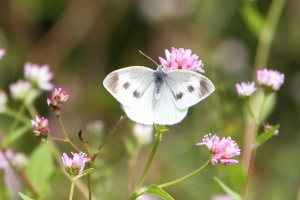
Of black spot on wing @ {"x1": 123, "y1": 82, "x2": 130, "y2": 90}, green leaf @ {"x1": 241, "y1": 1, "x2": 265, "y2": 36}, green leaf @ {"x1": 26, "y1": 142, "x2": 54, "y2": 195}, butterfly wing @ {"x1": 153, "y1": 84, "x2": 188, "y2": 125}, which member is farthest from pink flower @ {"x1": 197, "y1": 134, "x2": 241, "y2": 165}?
green leaf @ {"x1": 241, "y1": 1, "x2": 265, "y2": 36}

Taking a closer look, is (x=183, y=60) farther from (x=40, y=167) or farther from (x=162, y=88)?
(x=40, y=167)

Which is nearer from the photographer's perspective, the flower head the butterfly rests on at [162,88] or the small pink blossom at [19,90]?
the flower head the butterfly rests on at [162,88]

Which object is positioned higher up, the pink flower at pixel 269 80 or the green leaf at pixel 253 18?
the green leaf at pixel 253 18

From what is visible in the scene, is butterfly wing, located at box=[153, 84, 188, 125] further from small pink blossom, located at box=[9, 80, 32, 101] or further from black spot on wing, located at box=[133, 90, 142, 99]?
small pink blossom, located at box=[9, 80, 32, 101]

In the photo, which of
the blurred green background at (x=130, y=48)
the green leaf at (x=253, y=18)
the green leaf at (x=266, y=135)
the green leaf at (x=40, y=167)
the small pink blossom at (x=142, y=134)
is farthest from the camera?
the blurred green background at (x=130, y=48)

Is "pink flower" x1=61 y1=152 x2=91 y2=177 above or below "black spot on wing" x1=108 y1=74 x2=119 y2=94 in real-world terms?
below

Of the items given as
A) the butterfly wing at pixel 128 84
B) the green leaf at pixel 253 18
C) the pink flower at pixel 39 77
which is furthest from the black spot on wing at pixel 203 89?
the green leaf at pixel 253 18

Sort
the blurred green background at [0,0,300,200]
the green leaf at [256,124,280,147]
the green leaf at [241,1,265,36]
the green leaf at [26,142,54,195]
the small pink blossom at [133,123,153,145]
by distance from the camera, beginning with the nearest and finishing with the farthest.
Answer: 1. the green leaf at [256,124,280,147]
2. the green leaf at [26,142,54,195]
3. the small pink blossom at [133,123,153,145]
4. the green leaf at [241,1,265,36]
5. the blurred green background at [0,0,300,200]

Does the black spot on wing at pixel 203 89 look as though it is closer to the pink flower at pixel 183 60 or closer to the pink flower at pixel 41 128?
the pink flower at pixel 183 60
